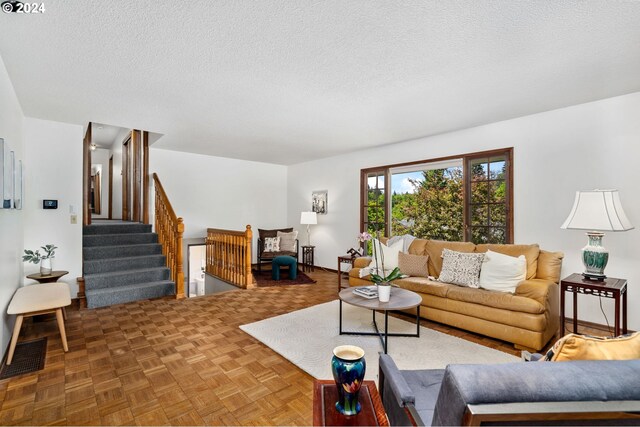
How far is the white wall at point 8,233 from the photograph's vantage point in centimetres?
237

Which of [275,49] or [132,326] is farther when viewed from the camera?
[132,326]

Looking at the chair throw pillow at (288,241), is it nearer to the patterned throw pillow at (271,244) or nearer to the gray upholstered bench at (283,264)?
the patterned throw pillow at (271,244)

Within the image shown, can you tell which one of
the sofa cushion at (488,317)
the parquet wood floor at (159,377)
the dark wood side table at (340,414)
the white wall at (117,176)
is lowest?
the parquet wood floor at (159,377)

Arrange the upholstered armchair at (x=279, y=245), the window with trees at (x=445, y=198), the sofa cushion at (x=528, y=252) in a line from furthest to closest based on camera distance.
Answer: the upholstered armchair at (x=279, y=245)
the window with trees at (x=445, y=198)
the sofa cushion at (x=528, y=252)

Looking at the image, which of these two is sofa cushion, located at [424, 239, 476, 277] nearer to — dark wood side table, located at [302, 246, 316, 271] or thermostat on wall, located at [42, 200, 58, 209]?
dark wood side table, located at [302, 246, 316, 271]

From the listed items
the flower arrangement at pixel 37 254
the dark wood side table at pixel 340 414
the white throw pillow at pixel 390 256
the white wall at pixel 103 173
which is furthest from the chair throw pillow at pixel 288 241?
the white wall at pixel 103 173

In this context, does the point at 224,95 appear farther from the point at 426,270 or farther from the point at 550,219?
the point at 550,219

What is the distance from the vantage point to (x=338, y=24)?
189cm

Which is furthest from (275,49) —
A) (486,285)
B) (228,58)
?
(486,285)

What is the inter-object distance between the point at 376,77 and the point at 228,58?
4.08ft

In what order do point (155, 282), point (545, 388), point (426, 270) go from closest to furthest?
1. point (545, 388)
2. point (426, 270)
3. point (155, 282)

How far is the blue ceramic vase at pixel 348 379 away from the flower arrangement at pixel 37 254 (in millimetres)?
3996

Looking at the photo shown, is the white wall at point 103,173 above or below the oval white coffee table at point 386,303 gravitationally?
above

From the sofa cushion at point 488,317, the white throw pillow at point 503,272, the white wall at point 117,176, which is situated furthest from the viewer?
the white wall at point 117,176
